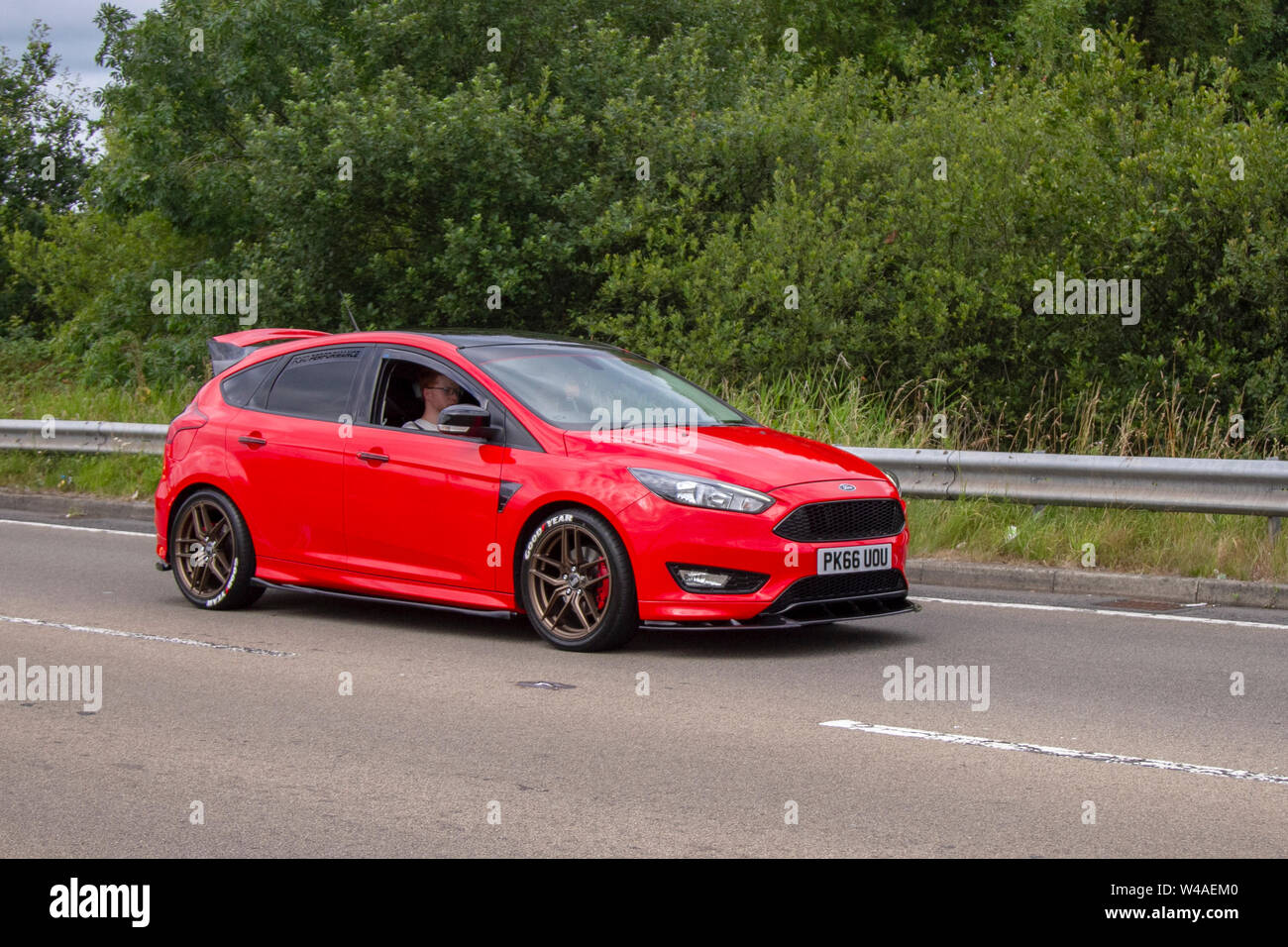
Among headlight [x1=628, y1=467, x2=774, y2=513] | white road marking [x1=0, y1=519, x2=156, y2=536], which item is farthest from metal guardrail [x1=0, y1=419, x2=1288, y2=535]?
white road marking [x1=0, y1=519, x2=156, y2=536]

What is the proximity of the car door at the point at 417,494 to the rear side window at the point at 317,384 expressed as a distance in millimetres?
207

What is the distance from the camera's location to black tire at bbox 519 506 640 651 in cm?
849

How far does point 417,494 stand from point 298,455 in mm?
1041

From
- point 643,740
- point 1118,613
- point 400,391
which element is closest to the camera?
point 643,740

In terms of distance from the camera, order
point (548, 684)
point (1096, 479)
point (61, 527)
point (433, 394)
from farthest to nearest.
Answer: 1. point (61, 527)
2. point (1096, 479)
3. point (433, 394)
4. point (548, 684)

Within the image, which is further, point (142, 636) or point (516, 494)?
point (142, 636)

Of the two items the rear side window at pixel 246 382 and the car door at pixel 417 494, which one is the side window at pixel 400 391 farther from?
the rear side window at pixel 246 382

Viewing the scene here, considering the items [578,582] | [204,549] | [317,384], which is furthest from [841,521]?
[204,549]

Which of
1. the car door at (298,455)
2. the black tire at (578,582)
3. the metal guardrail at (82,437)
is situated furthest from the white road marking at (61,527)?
the black tire at (578,582)

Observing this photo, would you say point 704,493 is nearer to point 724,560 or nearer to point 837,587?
point 724,560

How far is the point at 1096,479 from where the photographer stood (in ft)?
39.0
